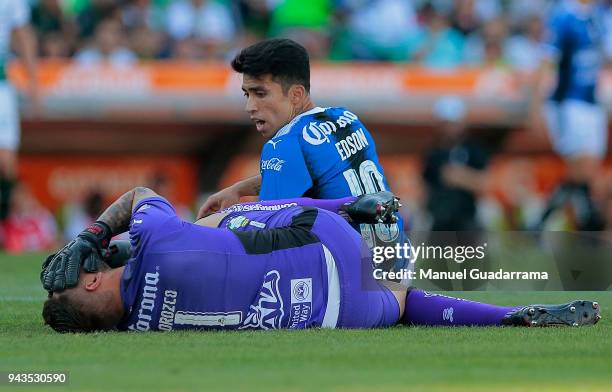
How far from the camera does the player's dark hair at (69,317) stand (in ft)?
20.2

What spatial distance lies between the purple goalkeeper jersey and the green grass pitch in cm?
12

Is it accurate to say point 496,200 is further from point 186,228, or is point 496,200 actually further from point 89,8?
point 186,228

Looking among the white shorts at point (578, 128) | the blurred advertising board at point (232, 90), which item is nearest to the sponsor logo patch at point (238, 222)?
the white shorts at point (578, 128)

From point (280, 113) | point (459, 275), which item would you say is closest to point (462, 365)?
point (280, 113)

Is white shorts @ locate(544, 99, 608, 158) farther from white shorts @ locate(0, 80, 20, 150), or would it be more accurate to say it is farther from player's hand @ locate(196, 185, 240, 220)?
player's hand @ locate(196, 185, 240, 220)

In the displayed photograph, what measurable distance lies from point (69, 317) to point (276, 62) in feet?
6.48

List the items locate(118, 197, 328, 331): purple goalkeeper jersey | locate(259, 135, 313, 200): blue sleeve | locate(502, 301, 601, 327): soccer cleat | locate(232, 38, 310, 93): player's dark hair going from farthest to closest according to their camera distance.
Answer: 1. locate(232, 38, 310, 93): player's dark hair
2. locate(259, 135, 313, 200): blue sleeve
3. locate(502, 301, 601, 327): soccer cleat
4. locate(118, 197, 328, 331): purple goalkeeper jersey

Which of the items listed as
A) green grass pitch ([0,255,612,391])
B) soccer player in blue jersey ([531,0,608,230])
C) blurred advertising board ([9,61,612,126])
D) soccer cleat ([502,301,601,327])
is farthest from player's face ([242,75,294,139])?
blurred advertising board ([9,61,612,126])

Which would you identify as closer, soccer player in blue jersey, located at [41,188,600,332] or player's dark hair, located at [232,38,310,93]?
soccer player in blue jersey, located at [41,188,600,332]

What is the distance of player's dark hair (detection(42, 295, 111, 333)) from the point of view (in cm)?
616

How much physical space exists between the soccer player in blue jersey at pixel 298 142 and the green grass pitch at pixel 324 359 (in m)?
0.94

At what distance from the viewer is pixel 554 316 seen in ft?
21.3
